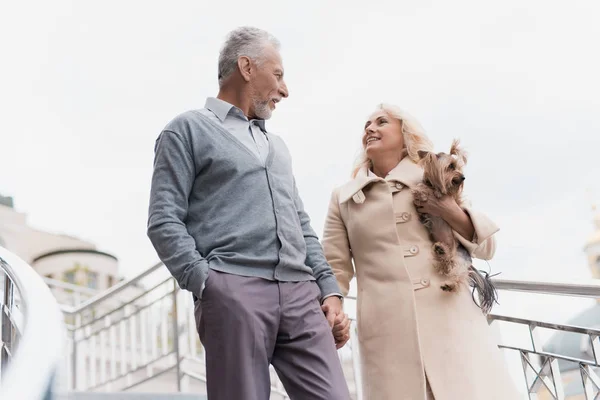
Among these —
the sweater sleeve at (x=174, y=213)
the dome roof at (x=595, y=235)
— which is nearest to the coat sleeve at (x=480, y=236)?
the sweater sleeve at (x=174, y=213)

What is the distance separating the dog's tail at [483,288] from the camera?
267cm

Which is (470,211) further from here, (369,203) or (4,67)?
(4,67)

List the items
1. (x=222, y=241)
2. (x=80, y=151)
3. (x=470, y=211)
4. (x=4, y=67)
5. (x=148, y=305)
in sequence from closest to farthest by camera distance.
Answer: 1. (x=222, y=241)
2. (x=470, y=211)
3. (x=148, y=305)
4. (x=4, y=67)
5. (x=80, y=151)

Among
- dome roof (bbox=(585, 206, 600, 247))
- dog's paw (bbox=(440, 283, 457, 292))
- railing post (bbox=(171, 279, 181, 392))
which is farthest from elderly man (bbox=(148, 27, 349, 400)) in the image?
dome roof (bbox=(585, 206, 600, 247))

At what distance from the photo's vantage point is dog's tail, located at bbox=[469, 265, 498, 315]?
8.75 feet

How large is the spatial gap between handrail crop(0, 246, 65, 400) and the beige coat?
1.52 m

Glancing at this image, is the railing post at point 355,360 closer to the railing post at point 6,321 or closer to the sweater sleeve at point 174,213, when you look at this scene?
the sweater sleeve at point 174,213

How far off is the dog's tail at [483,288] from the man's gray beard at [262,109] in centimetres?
97

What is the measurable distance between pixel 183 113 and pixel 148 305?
3439mm

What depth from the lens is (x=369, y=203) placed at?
282cm

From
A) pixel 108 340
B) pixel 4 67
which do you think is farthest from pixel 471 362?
pixel 4 67

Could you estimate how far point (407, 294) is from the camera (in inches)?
103

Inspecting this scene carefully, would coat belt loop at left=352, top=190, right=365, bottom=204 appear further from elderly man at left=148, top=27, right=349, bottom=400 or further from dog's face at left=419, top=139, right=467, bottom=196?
elderly man at left=148, top=27, right=349, bottom=400

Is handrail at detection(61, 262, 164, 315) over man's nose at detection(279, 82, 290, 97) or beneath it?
beneath
